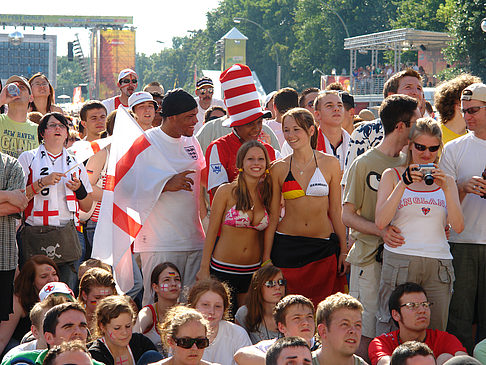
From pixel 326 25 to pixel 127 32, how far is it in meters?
27.9

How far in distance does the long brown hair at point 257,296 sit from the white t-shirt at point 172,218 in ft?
2.43

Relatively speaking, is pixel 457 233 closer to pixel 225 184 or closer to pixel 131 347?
pixel 225 184

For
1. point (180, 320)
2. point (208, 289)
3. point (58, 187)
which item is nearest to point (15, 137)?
point (58, 187)

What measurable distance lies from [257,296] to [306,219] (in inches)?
27.4

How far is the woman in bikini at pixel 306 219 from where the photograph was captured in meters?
5.91

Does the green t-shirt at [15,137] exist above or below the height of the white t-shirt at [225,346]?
above

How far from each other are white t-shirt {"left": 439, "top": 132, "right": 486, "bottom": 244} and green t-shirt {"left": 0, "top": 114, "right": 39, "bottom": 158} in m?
4.27

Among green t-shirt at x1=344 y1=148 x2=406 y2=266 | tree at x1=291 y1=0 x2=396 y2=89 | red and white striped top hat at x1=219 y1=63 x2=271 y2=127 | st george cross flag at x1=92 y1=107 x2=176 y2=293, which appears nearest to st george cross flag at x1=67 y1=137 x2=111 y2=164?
st george cross flag at x1=92 y1=107 x2=176 y2=293

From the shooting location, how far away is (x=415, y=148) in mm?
4984

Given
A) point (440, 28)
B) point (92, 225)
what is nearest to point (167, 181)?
point (92, 225)

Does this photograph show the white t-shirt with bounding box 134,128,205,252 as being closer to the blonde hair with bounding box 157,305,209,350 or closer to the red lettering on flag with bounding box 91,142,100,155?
the blonde hair with bounding box 157,305,209,350

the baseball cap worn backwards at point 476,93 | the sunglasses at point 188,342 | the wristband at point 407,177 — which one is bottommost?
the sunglasses at point 188,342

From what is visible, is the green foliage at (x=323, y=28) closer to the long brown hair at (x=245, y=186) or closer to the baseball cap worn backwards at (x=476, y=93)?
the long brown hair at (x=245, y=186)

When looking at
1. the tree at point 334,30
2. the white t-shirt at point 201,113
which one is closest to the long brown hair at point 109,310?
the white t-shirt at point 201,113
